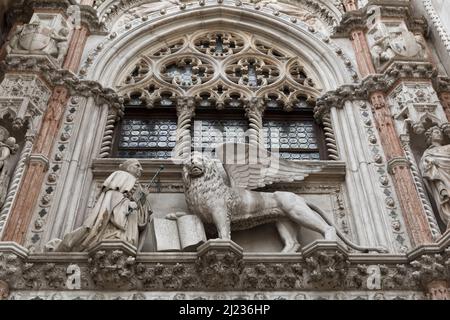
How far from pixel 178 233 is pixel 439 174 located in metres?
3.93

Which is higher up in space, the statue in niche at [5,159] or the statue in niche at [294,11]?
the statue in niche at [294,11]

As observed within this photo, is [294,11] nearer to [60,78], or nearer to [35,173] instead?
[60,78]

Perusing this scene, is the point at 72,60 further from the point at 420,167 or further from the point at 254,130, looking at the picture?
the point at 420,167

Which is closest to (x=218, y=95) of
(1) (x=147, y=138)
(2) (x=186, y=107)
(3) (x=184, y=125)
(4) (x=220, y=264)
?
(2) (x=186, y=107)

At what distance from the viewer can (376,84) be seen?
1118 cm

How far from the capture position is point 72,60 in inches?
464

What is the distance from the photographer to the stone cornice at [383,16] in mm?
12641

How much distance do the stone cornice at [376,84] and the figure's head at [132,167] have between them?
3.92 m

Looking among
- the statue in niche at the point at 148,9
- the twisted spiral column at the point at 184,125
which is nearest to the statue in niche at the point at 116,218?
the twisted spiral column at the point at 184,125

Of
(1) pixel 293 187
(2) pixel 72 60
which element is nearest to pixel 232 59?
(2) pixel 72 60

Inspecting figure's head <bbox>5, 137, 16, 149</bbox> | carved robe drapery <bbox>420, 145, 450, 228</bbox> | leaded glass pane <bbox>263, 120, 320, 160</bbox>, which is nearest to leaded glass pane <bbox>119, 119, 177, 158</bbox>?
leaded glass pane <bbox>263, 120, 320, 160</bbox>

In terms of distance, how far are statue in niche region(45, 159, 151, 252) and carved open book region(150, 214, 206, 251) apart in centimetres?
20

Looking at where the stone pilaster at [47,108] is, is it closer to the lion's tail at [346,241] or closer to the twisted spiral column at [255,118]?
the twisted spiral column at [255,118]
